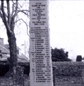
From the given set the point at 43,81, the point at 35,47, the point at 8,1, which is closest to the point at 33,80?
the point at 43,81

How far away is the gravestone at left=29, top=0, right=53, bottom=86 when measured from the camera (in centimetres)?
862

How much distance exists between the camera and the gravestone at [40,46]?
8625 millimetres

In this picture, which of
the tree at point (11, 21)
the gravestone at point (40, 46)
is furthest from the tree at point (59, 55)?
the gravestone at point (40, 46)

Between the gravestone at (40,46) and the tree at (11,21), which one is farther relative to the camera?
the tree at (11,21)

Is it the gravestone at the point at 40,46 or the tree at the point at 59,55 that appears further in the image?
the tree at the point at 59,55

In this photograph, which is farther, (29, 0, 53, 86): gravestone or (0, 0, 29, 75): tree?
(0, 0, 29, 75): tree

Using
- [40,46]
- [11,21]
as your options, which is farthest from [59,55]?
[40,46]

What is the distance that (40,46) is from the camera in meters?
8.70

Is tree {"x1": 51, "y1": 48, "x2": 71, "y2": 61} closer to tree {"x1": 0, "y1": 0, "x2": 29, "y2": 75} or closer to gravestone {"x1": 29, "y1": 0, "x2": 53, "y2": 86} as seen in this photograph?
tree {"x1": 0, "y1": 0, "x2": 29, "y2": 75}

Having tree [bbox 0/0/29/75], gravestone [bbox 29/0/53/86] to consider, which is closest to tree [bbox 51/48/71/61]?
tree [bbox 0/0/29/75]

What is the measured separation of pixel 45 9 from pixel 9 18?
15.1 metres

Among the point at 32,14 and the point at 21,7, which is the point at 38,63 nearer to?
the point at 32,14

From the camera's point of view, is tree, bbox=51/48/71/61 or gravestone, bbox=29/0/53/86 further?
tree, bbox=51/48/71/61

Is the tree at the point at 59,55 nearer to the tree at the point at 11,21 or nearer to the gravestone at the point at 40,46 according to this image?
the tree at the point at 11,21
